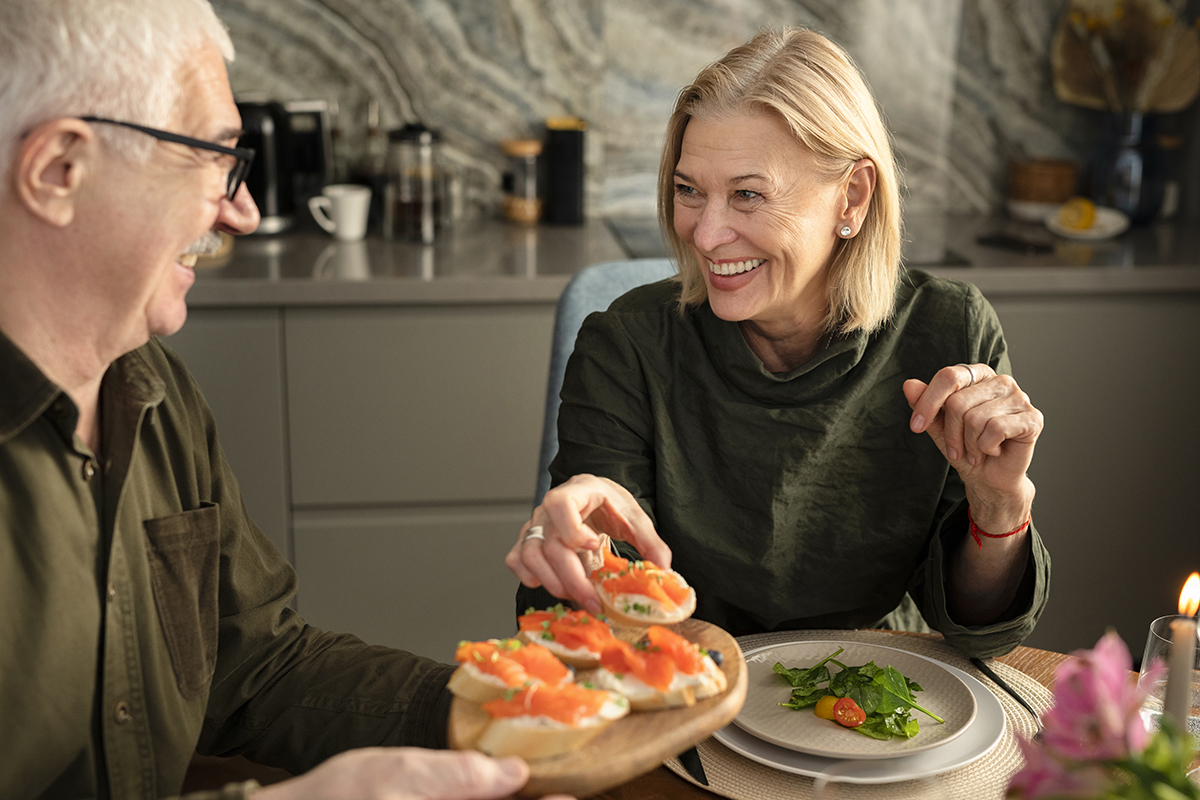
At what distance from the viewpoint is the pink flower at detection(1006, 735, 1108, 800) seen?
0.55 metres

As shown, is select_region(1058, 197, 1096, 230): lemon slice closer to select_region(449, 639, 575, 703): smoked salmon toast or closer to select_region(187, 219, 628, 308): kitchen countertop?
select_region(187, 219, 628, 308): kitchen countertop

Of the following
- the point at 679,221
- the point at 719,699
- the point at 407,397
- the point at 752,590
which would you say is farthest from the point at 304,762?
the point at 407,397

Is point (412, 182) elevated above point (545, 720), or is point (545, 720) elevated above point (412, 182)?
point (412, 182)

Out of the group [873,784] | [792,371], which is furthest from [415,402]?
[873,784]

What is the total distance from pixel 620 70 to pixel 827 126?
1.76 metres

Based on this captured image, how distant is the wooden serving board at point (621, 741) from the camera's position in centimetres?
80

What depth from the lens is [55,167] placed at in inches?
35.6

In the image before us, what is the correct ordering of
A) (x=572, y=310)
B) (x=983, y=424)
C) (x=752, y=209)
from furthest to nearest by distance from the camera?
(x=572, y=310)
(x=752, y=209)
(x=983, y=424)

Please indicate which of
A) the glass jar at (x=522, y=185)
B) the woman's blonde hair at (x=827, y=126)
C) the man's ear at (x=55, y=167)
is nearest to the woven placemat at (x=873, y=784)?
the woman's blonde hair at (x=827, y=126)

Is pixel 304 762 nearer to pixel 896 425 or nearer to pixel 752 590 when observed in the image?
pixel 752 590

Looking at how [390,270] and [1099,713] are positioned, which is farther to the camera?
[390,270]

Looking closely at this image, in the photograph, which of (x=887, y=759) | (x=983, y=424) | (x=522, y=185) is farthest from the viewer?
(x=522, y=185)

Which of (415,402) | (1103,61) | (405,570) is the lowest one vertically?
(405,570)

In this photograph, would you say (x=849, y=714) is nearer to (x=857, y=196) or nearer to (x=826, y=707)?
(x=826, y=707)
